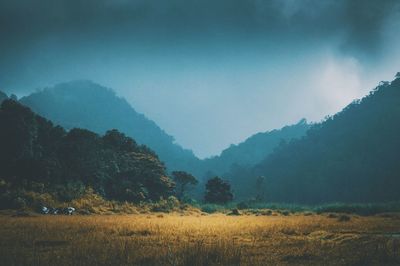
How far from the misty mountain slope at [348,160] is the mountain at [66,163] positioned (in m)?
65.5

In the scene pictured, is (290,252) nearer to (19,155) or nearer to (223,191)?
(19,155)

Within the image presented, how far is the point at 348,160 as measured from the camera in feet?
406

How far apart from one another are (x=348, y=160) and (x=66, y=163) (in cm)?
9687

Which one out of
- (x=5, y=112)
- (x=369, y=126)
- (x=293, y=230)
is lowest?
(x=293, y=230)

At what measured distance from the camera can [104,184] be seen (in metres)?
59.3

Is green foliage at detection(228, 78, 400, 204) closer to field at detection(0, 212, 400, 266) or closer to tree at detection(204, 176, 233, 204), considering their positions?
tree at detection(204, 176, 233, 204)

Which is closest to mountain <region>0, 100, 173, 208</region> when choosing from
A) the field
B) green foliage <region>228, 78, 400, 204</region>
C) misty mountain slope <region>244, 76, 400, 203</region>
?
the field

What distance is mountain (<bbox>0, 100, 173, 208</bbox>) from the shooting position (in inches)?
1695

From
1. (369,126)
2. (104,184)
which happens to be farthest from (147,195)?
(369,126)

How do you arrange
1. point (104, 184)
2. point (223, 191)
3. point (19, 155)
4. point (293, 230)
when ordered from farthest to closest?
point (223, 191) < point (104, 184) < point (19, 155) < point (293, 230)

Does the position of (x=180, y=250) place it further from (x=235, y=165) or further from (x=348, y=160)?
(x=235, y=165)

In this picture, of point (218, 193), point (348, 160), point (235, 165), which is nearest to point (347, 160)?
point (348, 160)

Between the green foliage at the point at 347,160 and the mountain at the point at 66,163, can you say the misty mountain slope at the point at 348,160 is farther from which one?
the mountain at the point at 66,163

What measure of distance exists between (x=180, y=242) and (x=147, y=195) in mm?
48468
